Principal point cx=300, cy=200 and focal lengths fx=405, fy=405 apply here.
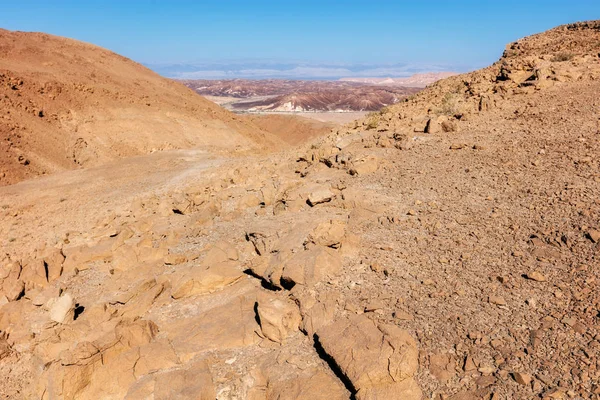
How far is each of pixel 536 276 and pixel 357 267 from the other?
2198 mm

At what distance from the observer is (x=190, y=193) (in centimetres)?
1139

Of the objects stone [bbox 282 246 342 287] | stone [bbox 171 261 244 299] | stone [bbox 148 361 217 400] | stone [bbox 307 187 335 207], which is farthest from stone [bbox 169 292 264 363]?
stone [bbox 307 187 335 207]

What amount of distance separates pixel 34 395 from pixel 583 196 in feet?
26.3

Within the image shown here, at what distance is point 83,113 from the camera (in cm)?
2369

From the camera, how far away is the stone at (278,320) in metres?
4.89

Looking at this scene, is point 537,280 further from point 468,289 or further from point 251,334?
point 251,334

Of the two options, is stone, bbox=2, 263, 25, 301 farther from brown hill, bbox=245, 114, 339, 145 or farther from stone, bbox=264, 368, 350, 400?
brown hill, bbox=245, 114, 339, 145

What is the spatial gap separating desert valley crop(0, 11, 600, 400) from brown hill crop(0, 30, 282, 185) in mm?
7582

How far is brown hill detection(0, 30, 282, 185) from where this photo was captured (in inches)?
779

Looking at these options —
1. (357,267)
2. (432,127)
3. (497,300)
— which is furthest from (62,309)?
(432,127)

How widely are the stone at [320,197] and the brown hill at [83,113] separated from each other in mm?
15347

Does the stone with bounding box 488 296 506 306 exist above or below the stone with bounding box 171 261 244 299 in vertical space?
above

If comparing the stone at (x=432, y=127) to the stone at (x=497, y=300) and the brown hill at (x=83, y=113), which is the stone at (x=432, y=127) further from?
the brown hill at (x=83, y=113)

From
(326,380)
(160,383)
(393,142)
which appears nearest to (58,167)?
(393,142)
